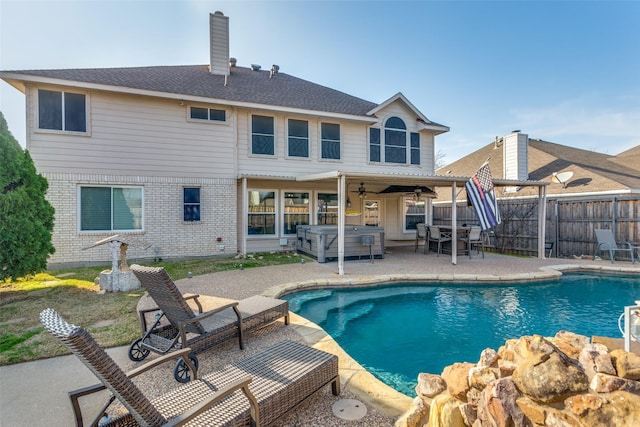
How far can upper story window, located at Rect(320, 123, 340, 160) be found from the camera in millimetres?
12625

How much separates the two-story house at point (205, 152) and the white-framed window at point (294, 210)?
4cm

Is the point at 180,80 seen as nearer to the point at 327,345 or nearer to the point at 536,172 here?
the point at 327,345

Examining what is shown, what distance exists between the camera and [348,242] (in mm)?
10320

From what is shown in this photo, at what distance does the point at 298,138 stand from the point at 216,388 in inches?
424

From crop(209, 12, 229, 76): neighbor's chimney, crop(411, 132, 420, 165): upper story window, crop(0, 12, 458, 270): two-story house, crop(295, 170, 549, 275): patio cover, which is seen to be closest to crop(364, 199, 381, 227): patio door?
crop(0, 12, 458, 270): two-story house

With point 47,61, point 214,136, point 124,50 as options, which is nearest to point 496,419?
point 214,136

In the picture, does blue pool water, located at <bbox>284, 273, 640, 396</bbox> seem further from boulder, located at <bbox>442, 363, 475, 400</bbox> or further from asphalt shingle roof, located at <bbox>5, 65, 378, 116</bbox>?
asphalt shingle roof, located at <bbox>5, 65, 378, 116</bbox>

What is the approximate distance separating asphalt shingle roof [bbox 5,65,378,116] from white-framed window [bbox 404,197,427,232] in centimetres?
531

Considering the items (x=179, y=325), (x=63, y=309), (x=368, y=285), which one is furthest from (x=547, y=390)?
(x=63, y=309)

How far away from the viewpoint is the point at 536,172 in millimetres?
16453

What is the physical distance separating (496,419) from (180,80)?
42.1 feet

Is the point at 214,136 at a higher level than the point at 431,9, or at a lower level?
lower

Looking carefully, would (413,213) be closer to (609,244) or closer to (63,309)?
(609,244)

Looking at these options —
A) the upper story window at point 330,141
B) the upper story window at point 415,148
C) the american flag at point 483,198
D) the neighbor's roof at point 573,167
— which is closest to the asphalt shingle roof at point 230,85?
the upper story window at point 330,141
